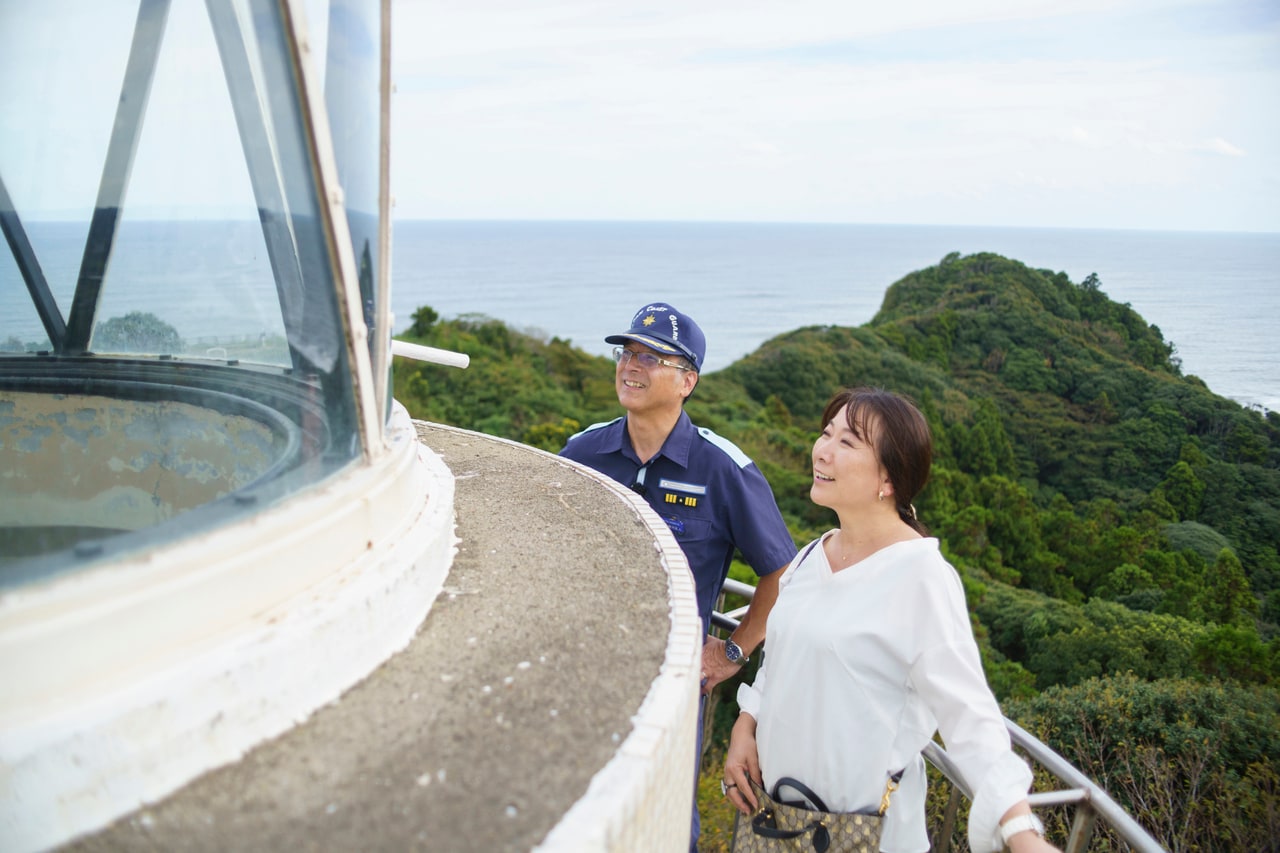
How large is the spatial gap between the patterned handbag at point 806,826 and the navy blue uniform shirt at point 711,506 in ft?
3.70

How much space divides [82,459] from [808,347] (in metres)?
54.1

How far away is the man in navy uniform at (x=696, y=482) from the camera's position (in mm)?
3777

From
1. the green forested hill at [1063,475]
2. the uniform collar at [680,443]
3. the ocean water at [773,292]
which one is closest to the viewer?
the uniform collar at [680,443]

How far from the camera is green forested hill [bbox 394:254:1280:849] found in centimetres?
1559

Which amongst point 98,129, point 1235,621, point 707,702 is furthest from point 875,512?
point 1235,621

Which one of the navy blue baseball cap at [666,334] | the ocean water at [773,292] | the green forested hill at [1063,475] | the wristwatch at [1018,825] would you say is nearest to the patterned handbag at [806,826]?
the wristwatch at [1018,825]

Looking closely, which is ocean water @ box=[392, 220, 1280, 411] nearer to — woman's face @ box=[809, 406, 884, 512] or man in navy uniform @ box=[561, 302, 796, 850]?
man in navy uniform @ box=[561, 302, 796, 850]

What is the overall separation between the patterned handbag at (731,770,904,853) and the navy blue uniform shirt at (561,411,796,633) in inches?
44.4

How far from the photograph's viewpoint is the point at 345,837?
1843 mm

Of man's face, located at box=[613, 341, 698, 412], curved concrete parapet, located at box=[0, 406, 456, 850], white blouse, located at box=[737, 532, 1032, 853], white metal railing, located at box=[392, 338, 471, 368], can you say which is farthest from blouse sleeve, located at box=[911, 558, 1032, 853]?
white metal railing, located at box=[392, 338, 471, 368]

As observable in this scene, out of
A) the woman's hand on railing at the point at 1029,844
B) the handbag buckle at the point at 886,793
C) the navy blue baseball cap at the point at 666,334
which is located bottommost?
the handbag buckle at the point at 886,793

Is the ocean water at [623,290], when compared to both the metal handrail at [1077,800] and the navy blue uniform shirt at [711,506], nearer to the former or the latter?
the navy blue uniform shirt at [711,506]

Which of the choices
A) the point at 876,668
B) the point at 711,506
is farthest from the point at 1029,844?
the point at 711,506

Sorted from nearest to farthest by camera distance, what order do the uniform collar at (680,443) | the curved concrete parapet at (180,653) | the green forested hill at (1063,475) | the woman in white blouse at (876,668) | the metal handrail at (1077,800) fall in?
the curved concrete parapet at (180,653) < the woman in white blouse at (876,668) < the metal handrail at (1077,800) < the uniform collar at (680,443) < the green forested hill at (1063,475)
